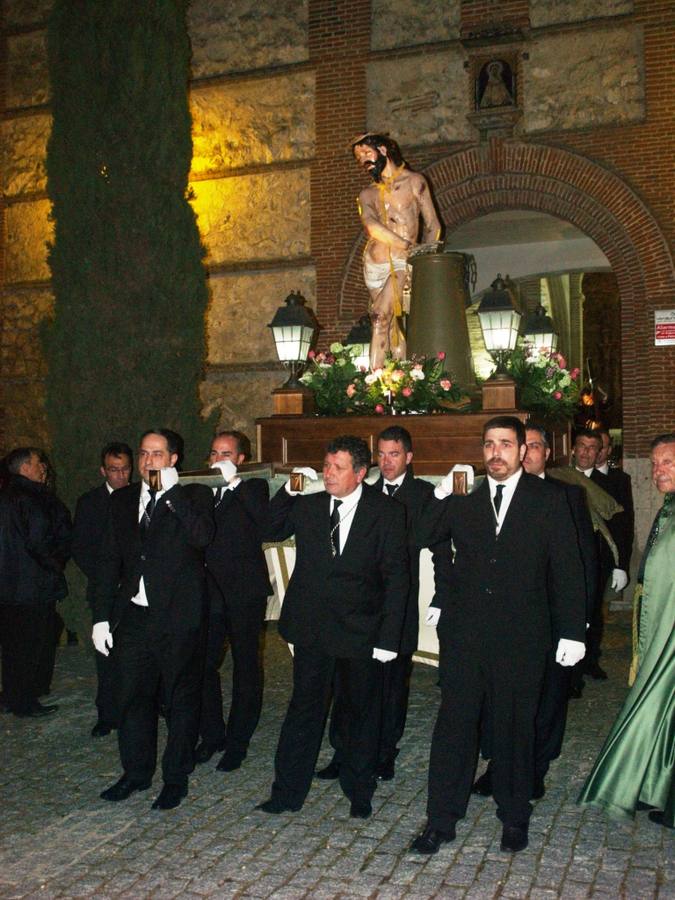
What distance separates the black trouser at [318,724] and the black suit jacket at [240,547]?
98cm

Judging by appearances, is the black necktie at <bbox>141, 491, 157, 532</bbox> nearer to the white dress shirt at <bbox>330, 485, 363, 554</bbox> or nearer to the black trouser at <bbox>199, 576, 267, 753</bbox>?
the black trouser at <bbox>199, 576, 267, 753</bbox>

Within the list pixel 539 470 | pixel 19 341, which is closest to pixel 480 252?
pixel 19 341

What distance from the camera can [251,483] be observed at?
6.25 m

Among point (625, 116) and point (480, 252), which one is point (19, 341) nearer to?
point (480, 252)

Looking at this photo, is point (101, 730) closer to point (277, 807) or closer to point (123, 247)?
point (277, 807)

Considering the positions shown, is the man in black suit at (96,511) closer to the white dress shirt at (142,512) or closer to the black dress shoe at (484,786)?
the white dress shirt at (142,512)

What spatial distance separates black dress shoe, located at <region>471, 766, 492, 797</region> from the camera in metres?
5.29

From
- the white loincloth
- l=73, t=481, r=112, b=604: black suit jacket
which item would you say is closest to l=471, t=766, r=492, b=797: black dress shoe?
l=73, t=481, r=112, b=604: black suit jacket

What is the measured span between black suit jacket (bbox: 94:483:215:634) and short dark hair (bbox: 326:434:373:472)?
0.81 meters

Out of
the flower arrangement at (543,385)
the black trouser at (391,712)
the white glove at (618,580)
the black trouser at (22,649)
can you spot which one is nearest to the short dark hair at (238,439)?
the black trouser at (391,712)

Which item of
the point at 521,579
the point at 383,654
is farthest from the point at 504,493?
the point at 383,654

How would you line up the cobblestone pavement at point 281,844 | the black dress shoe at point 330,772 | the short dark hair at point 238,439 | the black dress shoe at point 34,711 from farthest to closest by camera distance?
the black dress shoe at point 34,711 < the short dark hair at point 238,439 < the black dress shoe at point 330,772 < the cobblestone pavement at point 281,844

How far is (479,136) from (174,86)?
171 inches

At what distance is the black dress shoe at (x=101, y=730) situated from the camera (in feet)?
21.2
